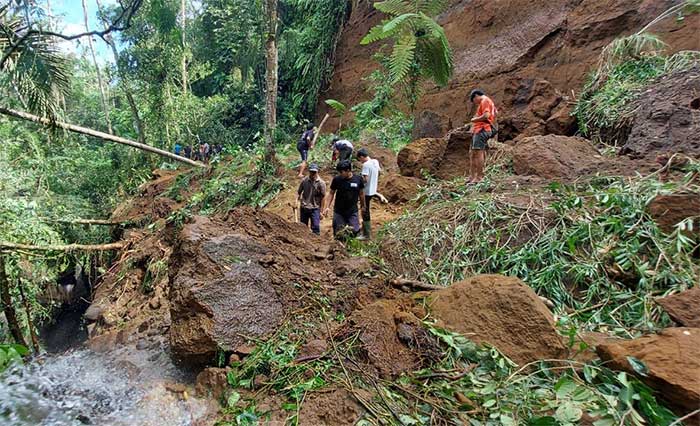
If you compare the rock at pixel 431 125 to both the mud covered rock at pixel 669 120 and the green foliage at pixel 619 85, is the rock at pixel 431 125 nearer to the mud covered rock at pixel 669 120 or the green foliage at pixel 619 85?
the green foliage at pixel 619 85

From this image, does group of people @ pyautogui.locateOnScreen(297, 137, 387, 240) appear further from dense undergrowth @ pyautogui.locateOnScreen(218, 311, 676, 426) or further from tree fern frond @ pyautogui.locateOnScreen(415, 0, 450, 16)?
tree fern frond @ pyautogui.locateOnScreen(415, 0, 450, 16)

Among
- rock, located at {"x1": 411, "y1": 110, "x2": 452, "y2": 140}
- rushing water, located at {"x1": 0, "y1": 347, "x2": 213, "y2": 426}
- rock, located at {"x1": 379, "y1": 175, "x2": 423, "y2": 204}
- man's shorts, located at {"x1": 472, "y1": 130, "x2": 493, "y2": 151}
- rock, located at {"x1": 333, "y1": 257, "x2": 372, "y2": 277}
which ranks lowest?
rushing water, located at {"x1": 0, "y1": 347, "x2": 213, "y2": 426}

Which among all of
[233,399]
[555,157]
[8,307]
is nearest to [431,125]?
[555,157]

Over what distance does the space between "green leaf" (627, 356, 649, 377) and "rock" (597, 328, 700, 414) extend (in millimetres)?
14

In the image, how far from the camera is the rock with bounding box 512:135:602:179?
552cm

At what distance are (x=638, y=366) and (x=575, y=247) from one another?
188cm

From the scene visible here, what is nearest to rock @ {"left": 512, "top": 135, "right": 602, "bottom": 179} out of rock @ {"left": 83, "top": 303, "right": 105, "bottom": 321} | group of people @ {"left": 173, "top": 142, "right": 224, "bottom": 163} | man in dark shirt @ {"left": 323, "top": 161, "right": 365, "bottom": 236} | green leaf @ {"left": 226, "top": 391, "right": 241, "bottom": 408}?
man in dark shirt @ {"left": 323, "top": 161, "right": 365, "bottom": 236}

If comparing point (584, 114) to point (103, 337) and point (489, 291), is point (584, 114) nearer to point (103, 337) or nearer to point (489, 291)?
point (489, 291)

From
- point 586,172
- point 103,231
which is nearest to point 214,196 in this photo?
point 103,231

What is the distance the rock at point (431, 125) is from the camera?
10.3 metres

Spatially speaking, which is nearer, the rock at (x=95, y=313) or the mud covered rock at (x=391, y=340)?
the mud covered rock at (x=391, y=340)

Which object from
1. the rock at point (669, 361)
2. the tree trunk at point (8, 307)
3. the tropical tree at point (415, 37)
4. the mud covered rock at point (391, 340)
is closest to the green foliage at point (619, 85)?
the tropical tree at point (415, 37)

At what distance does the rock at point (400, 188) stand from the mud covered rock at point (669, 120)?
3.41 metres

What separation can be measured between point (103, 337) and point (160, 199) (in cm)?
603
